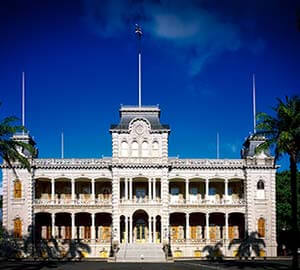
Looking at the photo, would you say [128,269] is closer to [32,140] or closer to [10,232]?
[10,232]

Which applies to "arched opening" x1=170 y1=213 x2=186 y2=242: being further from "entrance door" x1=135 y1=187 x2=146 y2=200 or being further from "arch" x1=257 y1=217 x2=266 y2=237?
"arch" x1=257 y1=217 x2=266 y2=237

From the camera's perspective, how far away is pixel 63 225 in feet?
237

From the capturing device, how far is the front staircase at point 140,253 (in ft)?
206

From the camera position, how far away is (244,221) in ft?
233

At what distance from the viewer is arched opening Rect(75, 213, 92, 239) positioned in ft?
236

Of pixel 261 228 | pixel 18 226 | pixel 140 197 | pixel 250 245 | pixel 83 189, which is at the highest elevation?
pixel 83 189

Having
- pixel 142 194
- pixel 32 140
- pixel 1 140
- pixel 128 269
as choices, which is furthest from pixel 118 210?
pixel 1 140

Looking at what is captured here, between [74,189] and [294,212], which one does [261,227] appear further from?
[294,212]

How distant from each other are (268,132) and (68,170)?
29356 millimetres

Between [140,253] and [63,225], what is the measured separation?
12.5m

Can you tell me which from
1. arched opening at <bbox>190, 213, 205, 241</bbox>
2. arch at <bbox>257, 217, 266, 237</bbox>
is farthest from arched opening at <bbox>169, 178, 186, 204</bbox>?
arch at <bbox>257, 217, 266, 237</bbox>

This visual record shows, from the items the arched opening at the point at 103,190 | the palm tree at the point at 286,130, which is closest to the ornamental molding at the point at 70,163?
the arched opening at the point at 103,190

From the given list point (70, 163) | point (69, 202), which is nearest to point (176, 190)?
point (69, 202)

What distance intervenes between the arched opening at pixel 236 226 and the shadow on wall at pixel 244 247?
8.59 ft
